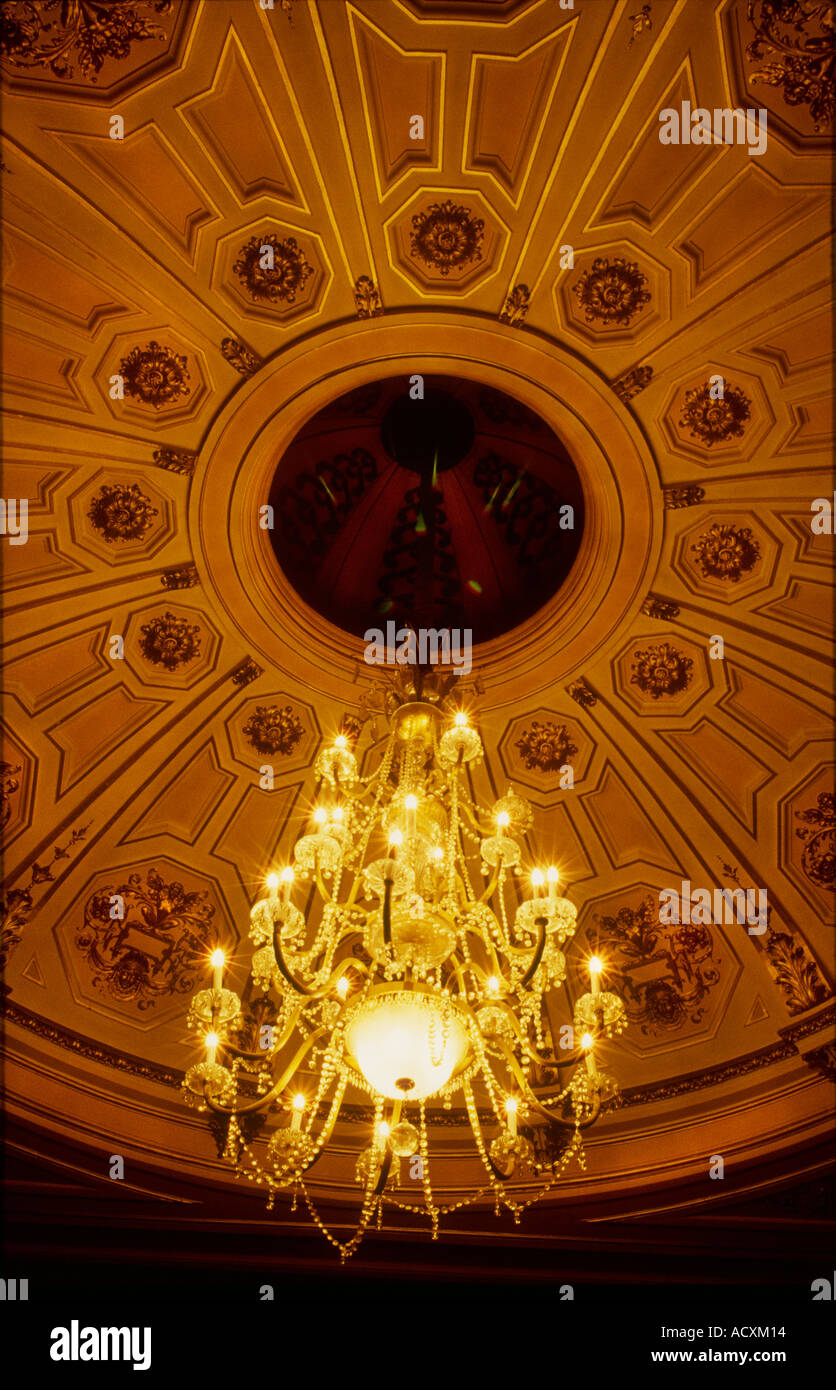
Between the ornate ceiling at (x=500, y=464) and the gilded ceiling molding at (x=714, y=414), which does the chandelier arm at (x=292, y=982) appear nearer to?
the ornate ceiling at (x=500, y=464)

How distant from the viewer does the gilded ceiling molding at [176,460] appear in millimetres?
6336

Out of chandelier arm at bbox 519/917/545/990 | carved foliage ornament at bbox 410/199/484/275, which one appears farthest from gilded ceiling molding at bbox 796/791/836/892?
carved foliage ornament at bbox 410/199/484/275

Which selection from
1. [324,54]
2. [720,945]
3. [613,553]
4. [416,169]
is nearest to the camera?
[324,54]

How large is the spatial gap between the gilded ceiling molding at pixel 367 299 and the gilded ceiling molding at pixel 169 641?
2296 millimetres

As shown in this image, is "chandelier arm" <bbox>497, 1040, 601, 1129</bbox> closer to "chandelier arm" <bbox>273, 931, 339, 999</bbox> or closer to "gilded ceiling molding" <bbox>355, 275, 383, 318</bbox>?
"chandelier arm" <bbox>273, 931, 339, 999</bbox>

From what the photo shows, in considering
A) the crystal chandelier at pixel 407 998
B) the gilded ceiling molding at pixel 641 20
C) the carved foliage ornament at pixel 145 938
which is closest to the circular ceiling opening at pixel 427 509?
the crystal chandelier at pixel 407 998

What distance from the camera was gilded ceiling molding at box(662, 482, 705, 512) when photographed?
6.44 m

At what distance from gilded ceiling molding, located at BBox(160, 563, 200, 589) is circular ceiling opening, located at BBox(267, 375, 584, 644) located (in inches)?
21.1

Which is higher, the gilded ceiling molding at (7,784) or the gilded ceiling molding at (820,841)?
the gilded ceiling molding at (7,784)

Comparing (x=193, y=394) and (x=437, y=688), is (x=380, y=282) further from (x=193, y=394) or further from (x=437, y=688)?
(x=437, y=688)

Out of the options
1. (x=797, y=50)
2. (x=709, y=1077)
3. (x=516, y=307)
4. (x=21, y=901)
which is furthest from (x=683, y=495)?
(x=21, y=901)

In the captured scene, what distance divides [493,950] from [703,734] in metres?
3.04
